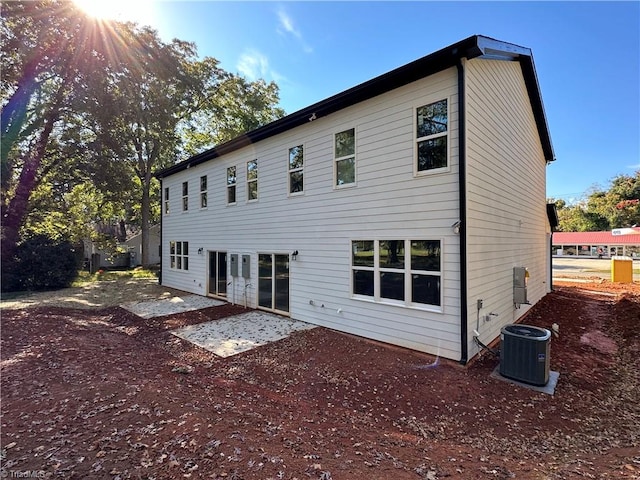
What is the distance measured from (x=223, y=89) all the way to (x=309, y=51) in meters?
15.8

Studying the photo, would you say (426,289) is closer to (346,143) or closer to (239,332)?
(346,143)

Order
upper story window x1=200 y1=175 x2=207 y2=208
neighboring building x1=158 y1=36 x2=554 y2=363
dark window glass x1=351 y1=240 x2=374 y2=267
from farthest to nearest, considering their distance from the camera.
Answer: upper story window x1=200 y1=175 x2=207 y2=208
dark window glass x1=351 y1=240 x2=374 y2=267
neighboring building x1=158 y1=36 x2=554 y2=363

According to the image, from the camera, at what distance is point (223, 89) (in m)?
24.3

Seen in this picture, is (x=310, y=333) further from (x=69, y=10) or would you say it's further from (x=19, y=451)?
(x=69, y=10)

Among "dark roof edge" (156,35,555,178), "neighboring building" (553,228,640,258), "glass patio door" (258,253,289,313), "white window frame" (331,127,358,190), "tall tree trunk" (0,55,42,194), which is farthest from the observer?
"neighboring building" (553,228,640,258)

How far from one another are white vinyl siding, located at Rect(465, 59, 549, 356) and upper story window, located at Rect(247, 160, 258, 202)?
6.87m

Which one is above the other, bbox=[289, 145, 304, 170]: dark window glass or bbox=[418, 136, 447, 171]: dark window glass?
bbox=[289, 145, 304, 170]: dark window glass

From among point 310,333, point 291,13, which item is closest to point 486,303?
point 310,333

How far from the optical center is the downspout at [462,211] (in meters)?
5.57

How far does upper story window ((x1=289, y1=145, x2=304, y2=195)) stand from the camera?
8828 millimetres

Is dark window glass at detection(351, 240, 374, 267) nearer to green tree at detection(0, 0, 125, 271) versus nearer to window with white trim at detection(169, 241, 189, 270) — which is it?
window with white trim at detection(169, 241, 189, 270)

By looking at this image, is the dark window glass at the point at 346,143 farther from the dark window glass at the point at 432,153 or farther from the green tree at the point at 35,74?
the green tree at the point at 35,74

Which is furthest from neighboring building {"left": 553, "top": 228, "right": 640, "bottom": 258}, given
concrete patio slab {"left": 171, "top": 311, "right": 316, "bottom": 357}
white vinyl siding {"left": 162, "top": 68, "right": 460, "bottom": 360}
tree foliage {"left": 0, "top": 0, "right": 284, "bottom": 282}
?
concrete patio slab {"left": 171, "top": 311, "right": 316, "bottom": 357}

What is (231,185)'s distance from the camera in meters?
11.4
